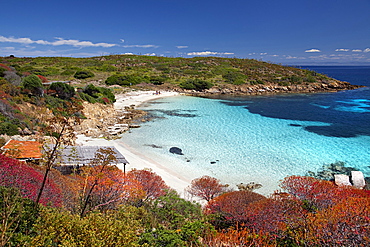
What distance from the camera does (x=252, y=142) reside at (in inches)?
899

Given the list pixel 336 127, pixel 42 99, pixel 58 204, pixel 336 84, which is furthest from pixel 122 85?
pixel 336 84

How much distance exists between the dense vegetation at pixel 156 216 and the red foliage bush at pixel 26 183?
0.09 feet

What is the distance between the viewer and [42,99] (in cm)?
2589

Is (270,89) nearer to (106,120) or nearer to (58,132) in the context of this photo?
(106,120)

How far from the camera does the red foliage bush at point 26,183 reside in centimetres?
791

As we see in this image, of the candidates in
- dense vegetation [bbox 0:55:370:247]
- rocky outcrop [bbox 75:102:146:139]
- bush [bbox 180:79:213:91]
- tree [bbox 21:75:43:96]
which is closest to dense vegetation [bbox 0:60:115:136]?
tree [bbox 21:75:43:96]

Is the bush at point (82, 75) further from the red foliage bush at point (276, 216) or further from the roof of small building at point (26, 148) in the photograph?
the red foliage bush at point (276, 216)

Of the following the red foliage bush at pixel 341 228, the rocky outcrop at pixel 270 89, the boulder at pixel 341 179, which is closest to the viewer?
the red foliage bush at pixel 341 228

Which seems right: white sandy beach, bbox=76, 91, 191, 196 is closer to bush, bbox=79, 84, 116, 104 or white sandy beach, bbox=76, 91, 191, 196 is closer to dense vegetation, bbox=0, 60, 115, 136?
dense vegetation, bbox=0, 60, 115, 136

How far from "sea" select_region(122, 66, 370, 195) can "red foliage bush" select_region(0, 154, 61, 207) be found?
931 cm

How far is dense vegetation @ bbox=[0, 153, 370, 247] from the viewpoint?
17.3 ft

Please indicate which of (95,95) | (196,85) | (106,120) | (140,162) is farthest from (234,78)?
(140,162)

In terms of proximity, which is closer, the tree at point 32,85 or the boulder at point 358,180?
the boulder at point 358,180

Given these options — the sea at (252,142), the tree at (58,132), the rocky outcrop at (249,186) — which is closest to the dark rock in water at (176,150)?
the sea at (252,142)
